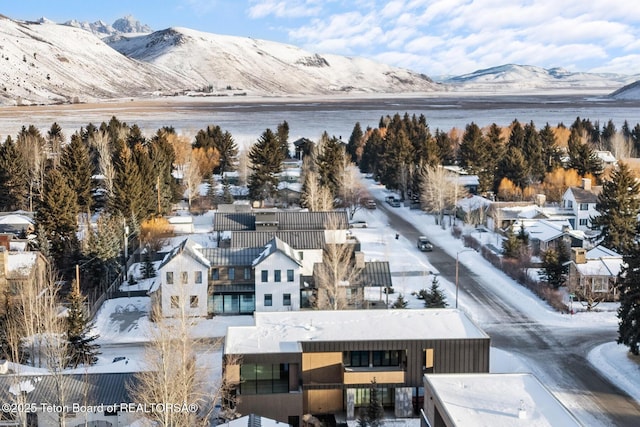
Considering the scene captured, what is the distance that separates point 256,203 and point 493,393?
48069 mm

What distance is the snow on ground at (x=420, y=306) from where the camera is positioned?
109 feet

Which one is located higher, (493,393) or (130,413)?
(493,393)

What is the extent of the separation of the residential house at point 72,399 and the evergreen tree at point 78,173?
115 feet

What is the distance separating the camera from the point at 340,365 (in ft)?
92.6

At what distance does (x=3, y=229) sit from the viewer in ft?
181

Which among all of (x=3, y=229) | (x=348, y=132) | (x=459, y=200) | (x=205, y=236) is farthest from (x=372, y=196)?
(x=348, y=132)

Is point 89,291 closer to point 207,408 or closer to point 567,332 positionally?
point 207,408

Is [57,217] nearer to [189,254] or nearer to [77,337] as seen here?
[189,254]

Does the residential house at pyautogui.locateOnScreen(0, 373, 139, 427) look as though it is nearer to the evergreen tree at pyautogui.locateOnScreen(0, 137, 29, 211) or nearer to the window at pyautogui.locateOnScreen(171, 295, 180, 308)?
the window at pyautogui.locateOnScreen(171, 295, 180, 308)

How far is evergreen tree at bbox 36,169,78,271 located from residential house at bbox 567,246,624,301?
32.1 m

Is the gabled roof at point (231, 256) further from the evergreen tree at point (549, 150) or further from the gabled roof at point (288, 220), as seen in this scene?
the evergreen tree at point (549, 150)

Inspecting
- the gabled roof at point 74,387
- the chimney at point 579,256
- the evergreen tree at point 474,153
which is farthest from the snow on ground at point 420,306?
the evergreen tree at point 474,153

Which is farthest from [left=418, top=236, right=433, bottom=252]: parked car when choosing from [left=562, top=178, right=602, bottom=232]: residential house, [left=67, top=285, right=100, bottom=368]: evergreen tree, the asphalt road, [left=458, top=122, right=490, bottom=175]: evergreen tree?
[left=67, top=285, right=100, bottom=368]: evergreen tree

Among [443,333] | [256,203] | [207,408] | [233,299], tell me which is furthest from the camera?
[256,203]
